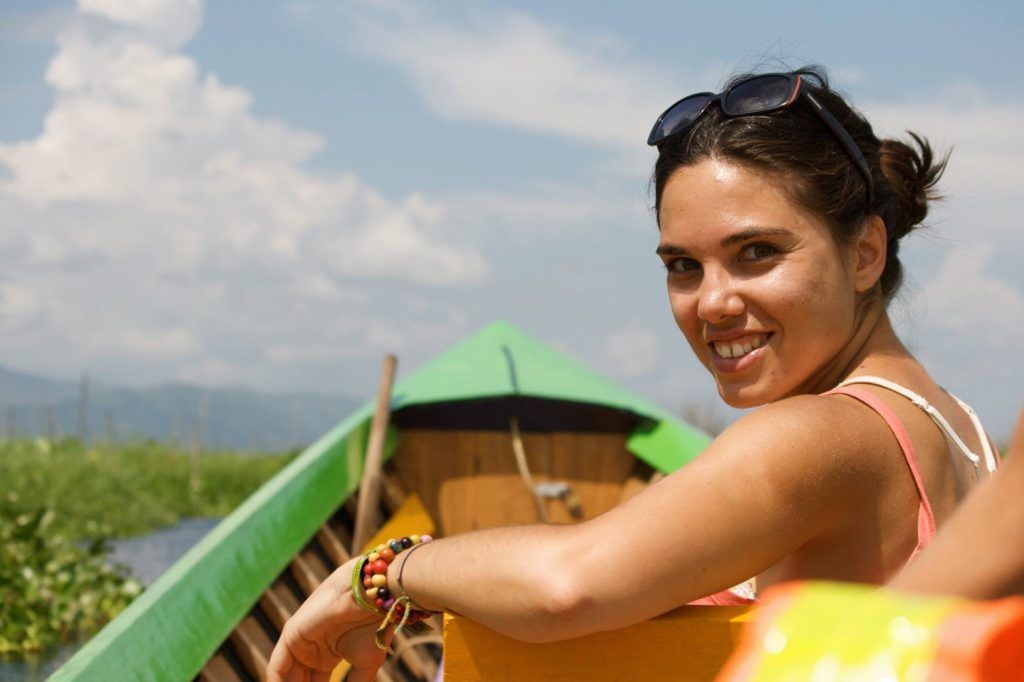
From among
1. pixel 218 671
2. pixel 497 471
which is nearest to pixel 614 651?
pixel 218 671

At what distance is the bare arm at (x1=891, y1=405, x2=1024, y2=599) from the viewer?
73 cm

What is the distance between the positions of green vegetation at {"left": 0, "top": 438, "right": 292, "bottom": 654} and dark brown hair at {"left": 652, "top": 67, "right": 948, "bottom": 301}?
5128mm

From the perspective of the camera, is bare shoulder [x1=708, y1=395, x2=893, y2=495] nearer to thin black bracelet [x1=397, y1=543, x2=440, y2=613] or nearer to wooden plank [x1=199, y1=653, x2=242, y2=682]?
thin black bracelet [x1=397, y1=543, x2=440, y2=613]

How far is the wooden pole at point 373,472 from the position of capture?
3.82 m

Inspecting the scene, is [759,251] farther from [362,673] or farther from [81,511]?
[81,511]

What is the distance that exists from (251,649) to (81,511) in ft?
33.7

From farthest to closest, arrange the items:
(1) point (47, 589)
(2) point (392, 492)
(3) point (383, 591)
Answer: (1) point (47, 589) → (2) point (392, 492) → (3) point (383, 591)

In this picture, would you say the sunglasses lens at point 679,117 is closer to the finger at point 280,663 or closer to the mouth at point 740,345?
the mouth at point 740,345

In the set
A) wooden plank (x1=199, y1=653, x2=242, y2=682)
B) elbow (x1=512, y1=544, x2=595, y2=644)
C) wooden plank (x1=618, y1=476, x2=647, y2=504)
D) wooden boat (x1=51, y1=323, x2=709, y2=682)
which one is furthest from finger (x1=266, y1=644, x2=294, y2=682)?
wooden plank (x1=618, y1=476, x2=647, y2=504)

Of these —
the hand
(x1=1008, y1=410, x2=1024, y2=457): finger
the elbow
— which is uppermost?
(x1=1008, y1=410, x2=1024, y2=457): finger

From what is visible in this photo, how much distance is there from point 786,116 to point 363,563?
3.00 ft

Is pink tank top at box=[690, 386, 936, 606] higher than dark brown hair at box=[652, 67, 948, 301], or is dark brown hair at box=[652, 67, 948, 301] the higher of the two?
dark brown hair at box=[652, 67, 948, 301]

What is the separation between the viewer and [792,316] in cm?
170

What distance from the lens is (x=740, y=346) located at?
1.74 m
